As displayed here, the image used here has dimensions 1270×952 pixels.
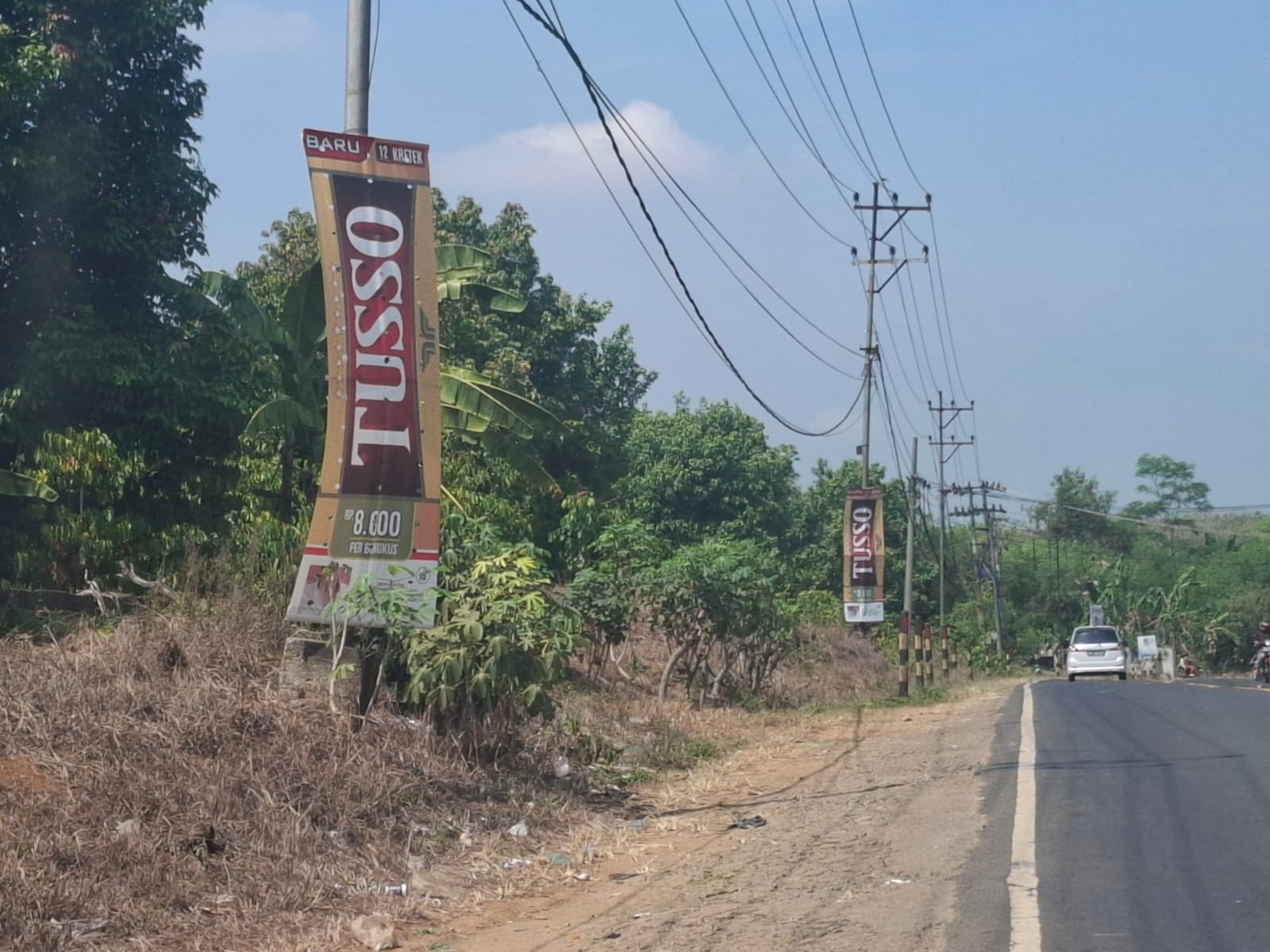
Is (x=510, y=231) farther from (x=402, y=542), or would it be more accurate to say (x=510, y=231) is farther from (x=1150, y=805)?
A: (x=1150, y=805)

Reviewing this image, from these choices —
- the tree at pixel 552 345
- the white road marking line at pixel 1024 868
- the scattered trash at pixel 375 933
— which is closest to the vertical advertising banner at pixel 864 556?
the tree at pixel 552 345

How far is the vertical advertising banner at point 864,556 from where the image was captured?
31766 millimetres

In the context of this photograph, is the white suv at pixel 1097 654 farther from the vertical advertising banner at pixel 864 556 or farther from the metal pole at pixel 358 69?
the metal pole at pixel 358 69

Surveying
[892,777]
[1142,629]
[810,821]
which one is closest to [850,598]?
[892,777]

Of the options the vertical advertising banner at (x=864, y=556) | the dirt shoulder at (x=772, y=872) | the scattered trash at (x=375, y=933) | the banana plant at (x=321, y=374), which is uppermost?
the banana plant at (x=321, y=374)

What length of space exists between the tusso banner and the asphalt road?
17.2 ft

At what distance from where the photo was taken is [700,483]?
156 feet

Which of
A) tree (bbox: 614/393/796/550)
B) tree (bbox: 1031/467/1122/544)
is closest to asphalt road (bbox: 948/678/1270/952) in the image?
tree (bbox: 614/393/796/550)

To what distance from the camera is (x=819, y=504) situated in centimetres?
5719

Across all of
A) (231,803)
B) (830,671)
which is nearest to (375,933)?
(231,803)

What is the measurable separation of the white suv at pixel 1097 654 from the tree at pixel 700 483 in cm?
1072

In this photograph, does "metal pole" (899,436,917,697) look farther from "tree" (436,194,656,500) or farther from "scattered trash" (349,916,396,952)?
"scattered trash" (349,916,396,952)

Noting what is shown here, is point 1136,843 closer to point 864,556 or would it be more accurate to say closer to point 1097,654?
point 864,556

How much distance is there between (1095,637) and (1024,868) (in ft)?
118
